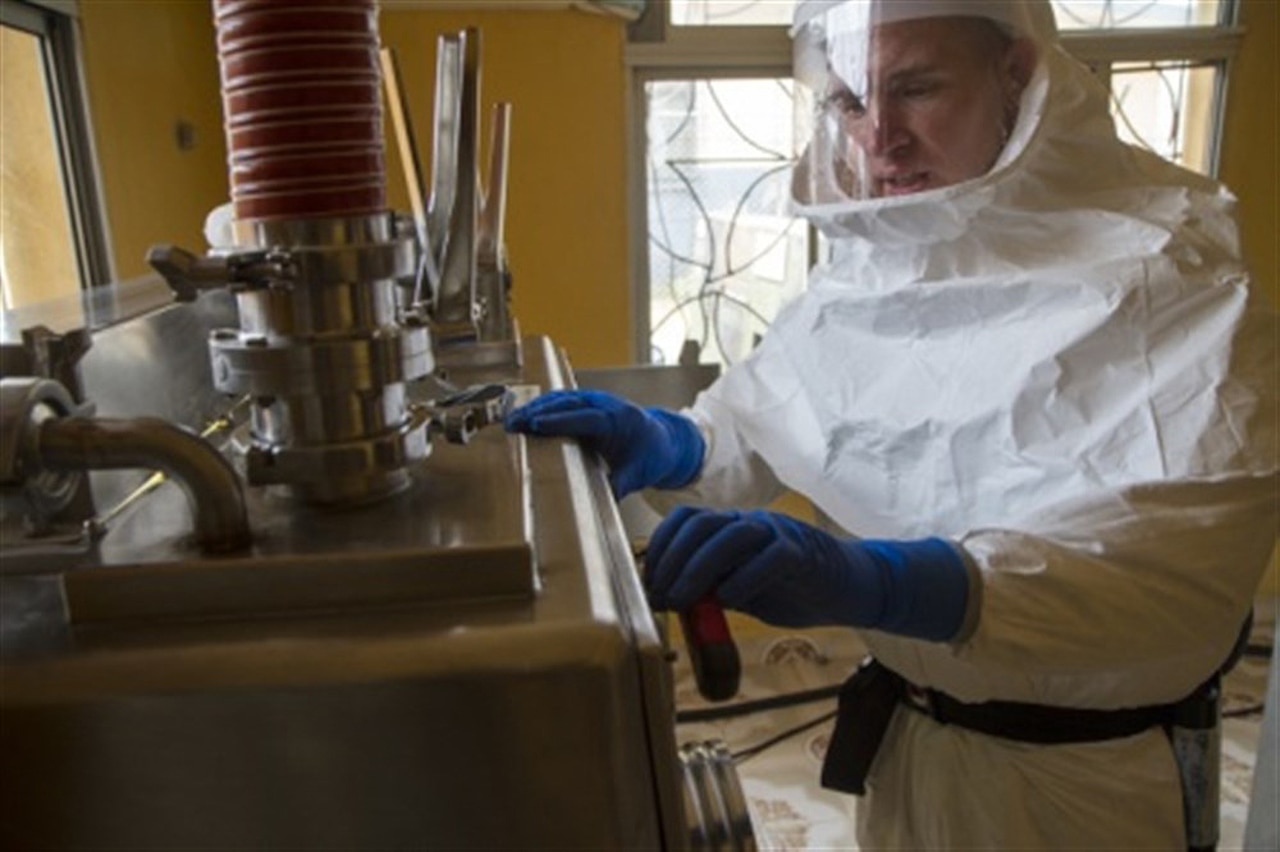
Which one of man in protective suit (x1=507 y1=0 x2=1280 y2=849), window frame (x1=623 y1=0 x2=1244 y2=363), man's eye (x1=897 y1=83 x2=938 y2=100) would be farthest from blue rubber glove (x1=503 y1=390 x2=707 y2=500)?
window frame (x1=623 y1=0 x2=1244 y2=363)

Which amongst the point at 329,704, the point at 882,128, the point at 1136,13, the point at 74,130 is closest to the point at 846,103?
the point at 882,128

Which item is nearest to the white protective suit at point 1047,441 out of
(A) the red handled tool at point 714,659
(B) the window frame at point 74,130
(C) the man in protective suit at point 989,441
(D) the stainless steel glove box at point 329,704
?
(C) the man in protective suit at point 989,441

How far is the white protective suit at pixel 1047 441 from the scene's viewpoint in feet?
2.27

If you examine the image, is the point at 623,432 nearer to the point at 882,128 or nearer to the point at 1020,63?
the point at 882,128

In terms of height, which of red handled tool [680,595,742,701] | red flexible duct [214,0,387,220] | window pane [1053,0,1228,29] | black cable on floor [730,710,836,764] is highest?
window pane [1053,0,1228,29]

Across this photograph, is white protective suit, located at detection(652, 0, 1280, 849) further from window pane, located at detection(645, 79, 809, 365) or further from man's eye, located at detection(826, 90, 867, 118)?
window pane, located at detection(645, 79, 809, 365)

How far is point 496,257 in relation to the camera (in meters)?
0.77

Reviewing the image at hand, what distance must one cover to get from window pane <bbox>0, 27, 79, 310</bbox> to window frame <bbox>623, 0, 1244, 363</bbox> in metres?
1.10

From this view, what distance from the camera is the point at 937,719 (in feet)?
3.07

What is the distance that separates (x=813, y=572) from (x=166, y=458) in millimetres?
450

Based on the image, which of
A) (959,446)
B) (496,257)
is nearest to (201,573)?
(496,257)

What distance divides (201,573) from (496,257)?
48 centimetres

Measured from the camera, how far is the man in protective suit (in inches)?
26.8

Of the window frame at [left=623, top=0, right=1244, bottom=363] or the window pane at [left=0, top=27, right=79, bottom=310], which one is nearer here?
the window pane at [left=0, top=27, right=79, bottom=310]
